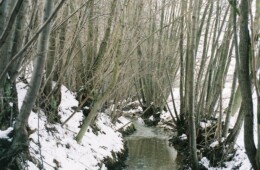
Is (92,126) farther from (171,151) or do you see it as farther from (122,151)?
(171,151)

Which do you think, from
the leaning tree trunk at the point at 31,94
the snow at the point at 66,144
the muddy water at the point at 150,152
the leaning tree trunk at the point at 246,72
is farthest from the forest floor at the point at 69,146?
the leaning tree trunk at the point at 246,72

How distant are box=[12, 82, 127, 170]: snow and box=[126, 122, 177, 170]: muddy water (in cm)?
65

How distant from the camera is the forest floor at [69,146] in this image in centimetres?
593

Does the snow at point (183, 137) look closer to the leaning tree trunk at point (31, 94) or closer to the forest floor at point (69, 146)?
the forest floor at point (69, 146)

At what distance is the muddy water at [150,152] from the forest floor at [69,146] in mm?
571

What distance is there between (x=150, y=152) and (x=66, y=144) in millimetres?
4551

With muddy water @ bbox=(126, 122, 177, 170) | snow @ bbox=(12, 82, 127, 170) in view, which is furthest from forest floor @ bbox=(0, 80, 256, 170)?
muddy water @ bbox=(126, 122, 177, 170)

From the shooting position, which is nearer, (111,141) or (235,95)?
(235,95)

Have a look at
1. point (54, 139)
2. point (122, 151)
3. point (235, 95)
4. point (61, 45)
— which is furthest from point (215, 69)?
point (54, 139)

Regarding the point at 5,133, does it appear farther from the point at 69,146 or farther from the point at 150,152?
the point at 150,152

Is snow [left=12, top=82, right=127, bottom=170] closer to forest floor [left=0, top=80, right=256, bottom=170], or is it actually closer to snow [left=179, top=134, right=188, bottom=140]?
forest floor [left=0, top=80, right=256, bottom=170]

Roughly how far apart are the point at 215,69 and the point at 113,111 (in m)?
4.35

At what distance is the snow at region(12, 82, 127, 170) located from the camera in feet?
19.6

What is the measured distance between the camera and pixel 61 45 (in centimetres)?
861
